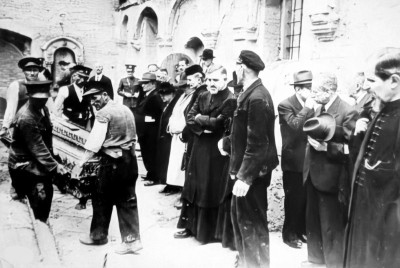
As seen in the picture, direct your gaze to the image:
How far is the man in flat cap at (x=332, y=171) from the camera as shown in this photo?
9.21 feet

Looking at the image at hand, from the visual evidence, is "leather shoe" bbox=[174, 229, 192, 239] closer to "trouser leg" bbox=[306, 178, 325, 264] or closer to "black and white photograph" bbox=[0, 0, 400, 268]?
"black and white photograph" bbox=[0, 0, 400, 268]

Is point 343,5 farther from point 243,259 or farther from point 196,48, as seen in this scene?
point 196,48

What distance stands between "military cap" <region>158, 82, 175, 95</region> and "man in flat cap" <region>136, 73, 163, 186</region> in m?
0.07

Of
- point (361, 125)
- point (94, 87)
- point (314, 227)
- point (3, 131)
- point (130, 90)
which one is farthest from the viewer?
point (130, 90)

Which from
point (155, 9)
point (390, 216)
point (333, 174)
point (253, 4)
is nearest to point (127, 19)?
point (253, 4)

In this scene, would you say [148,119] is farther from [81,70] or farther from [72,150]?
[72,150]

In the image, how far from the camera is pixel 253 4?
16.0 ft

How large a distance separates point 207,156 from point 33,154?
140 centimetres

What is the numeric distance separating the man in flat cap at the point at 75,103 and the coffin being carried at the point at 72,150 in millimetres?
143

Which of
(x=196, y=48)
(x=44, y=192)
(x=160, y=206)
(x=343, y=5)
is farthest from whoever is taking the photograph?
(x=196, y=48)

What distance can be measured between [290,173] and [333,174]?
0.66m

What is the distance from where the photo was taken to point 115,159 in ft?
10.6

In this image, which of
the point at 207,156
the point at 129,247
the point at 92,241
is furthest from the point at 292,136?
the point at 92,241

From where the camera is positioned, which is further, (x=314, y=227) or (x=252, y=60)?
(x=314, y=227)
